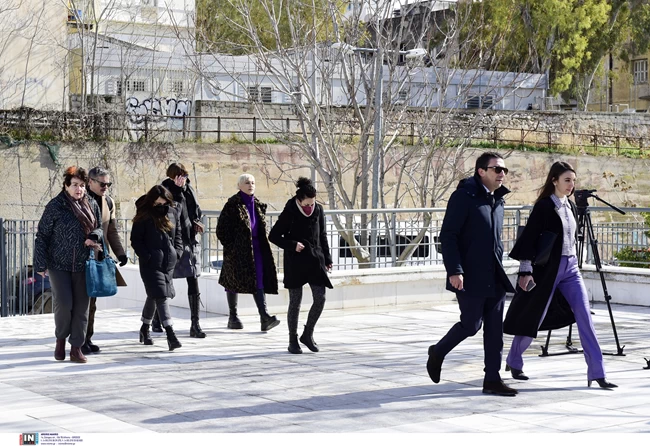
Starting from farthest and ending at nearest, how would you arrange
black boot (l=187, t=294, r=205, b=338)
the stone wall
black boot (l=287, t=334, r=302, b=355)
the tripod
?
the stone wall, black boot (l=187, t=294, r=205, b=338), black boot (l=287, t=334, r=302, b=355), the tripod

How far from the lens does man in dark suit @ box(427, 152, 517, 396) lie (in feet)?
27.7

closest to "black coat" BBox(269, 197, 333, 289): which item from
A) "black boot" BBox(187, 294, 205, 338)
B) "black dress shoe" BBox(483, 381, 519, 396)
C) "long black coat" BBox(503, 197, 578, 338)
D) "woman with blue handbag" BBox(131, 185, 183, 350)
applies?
"woman with blue handbag" BBox(131, 185, 183, 350)

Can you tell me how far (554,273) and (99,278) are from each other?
13.5 feet

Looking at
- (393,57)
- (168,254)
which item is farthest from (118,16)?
(168,254)

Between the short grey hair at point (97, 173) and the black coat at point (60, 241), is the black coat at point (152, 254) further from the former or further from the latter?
the black coat at point (60, 241)

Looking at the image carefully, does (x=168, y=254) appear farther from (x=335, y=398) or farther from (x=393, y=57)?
(x=393, y=57)

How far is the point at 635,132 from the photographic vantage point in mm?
54719

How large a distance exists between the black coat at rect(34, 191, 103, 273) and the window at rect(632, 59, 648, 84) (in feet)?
213

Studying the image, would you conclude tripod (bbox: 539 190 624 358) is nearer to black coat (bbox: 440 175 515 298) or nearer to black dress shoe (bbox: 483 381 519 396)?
black coat (bbox: 440 175 515 298)

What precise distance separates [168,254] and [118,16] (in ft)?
136

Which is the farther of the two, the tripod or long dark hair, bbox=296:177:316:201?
long dark hair, bbox=296:177:316:201

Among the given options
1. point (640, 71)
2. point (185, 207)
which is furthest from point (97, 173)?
point (640, 71)

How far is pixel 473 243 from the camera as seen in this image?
8492 mm

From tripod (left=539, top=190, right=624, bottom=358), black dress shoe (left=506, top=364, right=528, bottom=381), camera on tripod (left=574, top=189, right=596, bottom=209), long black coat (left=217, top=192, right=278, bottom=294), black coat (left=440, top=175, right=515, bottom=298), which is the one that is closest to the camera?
black coat (left=440, top=175, right=515, bottom=298)
